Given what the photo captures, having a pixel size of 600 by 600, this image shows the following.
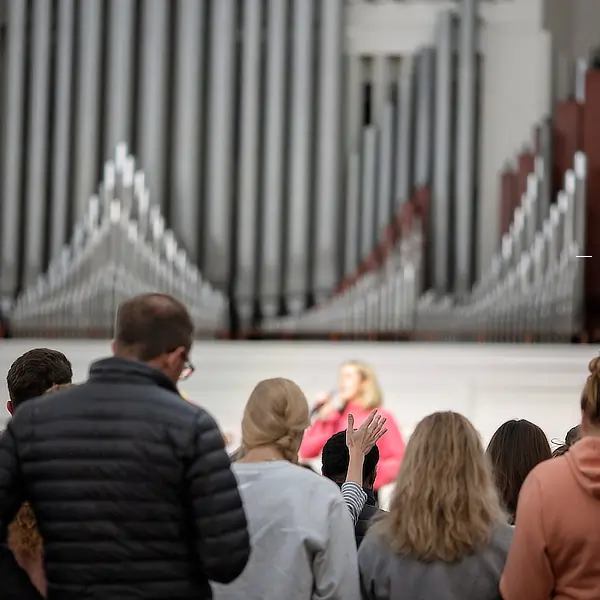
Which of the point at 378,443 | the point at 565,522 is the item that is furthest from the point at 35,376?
the point at 378,443

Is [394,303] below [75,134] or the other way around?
below

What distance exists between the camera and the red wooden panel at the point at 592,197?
25.7ft

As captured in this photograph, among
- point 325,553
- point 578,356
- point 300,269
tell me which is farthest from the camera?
point 300,269

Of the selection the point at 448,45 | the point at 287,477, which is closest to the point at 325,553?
the point at 287,477

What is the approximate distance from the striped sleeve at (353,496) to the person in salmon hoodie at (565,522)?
608 mm

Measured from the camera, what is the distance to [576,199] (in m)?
7.77

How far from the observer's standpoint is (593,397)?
2916 mm

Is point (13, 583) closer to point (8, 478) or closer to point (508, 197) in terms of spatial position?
point (8, 478)

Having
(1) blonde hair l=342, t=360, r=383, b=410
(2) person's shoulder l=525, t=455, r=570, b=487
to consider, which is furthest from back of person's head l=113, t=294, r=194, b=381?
(1) blonde hair l=342, t=360, r=383, b=410

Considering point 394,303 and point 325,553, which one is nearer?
point 325,553

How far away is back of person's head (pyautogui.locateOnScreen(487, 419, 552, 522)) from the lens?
12.1 ft

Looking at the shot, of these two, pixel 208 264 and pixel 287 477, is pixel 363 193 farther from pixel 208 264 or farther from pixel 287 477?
pixel 287 477

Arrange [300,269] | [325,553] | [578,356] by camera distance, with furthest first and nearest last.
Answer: [300,269], [578,356], [325,553]

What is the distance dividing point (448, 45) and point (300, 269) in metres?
1.63
